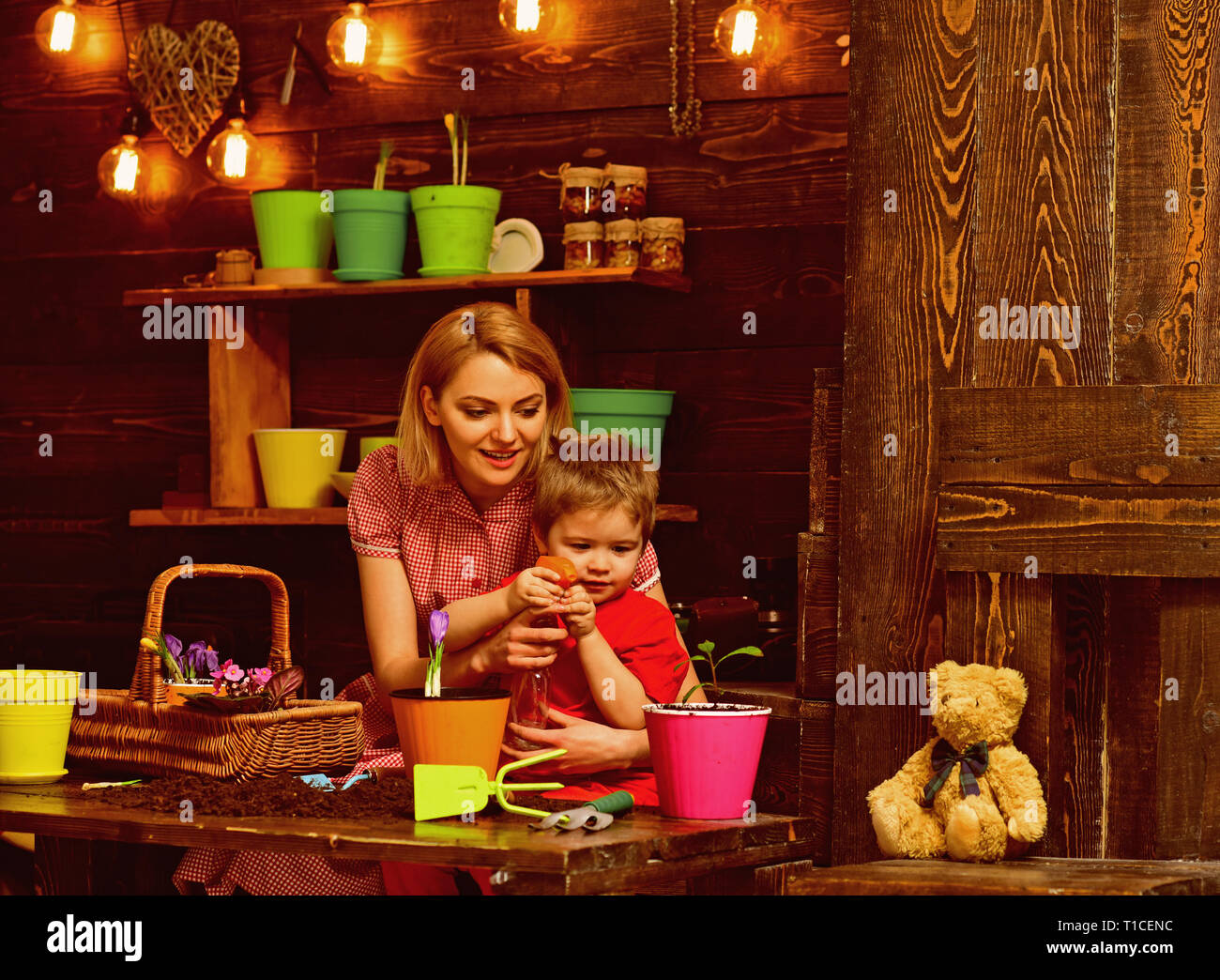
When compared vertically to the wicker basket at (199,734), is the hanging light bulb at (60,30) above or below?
above

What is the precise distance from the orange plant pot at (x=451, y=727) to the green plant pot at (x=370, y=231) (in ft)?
6.66

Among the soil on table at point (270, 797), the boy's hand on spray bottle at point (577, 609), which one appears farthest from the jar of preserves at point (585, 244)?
the soil on table at point (270, 797)

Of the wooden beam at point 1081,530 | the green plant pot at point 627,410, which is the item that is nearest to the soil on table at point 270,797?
the wooden beam at point 1081,530

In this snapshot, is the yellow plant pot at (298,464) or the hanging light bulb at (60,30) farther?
the hanging light bulb at (60,30)

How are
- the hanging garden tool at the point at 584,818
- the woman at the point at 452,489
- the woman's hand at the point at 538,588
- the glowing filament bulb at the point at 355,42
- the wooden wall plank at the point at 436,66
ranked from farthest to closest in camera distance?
1. the glowing filament bulb at the point at 355,42
2. the wooden wall plank at the point at 436,66
3. the woman at the point at 452,489
4. the woman's hand at the point at 538,588
5. the hanging garden tool at the point at 584,818

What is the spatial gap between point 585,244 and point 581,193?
0.13 metres

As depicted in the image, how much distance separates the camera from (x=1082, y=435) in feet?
5.86

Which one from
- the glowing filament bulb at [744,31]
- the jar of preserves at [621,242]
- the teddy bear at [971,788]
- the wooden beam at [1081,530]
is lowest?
the teddy bear at [971,788]

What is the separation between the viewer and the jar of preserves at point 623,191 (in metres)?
3.44

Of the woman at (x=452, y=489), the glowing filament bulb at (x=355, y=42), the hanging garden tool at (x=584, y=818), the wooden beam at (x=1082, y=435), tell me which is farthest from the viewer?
the glowing filament bulb at (x=355, y=42)

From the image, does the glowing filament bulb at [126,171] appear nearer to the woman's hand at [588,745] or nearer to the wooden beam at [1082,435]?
the woman's hand at [588,745]

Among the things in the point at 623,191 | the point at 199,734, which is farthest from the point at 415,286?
the point at 199,734
